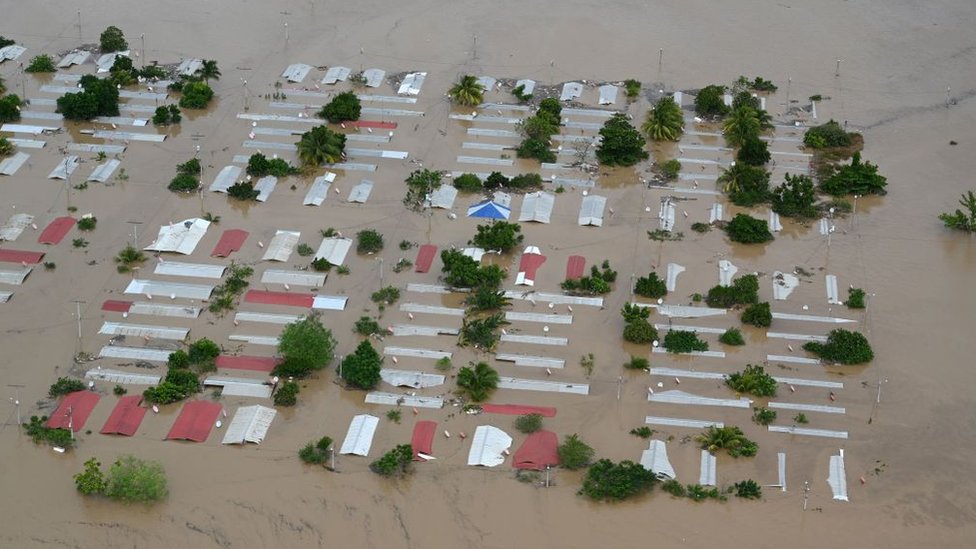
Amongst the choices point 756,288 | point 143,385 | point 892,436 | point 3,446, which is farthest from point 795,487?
point 3,446

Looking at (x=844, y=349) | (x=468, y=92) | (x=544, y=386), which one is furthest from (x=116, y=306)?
(x=844, y=349)

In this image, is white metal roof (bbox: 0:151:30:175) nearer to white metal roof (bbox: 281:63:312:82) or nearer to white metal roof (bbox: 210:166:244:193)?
white metal roof (bbox: 210:166:244:193)

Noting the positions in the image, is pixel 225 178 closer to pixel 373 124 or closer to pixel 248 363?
pixel 373 124

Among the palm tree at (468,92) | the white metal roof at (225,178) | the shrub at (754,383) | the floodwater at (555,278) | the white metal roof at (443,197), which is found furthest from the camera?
the palm tree at (468,92)

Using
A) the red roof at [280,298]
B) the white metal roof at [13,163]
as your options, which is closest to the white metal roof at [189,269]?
the red roof at [280,298]

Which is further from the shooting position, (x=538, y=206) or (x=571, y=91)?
(x=571, y=91)

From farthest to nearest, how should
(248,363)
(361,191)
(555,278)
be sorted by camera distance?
(361,191) < (555,278) < (248,363)

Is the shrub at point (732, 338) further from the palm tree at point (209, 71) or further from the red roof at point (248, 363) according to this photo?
the palm tree at point (209, 71)

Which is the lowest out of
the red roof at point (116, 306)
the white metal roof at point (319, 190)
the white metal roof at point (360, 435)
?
the white metal roof at point (360, 435)
